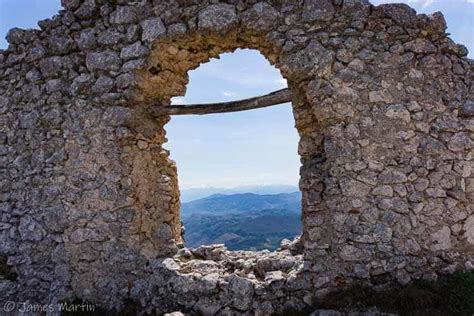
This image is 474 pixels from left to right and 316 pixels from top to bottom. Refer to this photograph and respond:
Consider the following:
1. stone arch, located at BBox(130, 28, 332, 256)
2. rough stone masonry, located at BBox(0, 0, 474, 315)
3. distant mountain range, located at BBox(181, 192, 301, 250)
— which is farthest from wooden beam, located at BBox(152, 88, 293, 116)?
distant mountain range, located at BBox(181, 192, 301, 250)

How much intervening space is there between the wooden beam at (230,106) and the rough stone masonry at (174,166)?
8.3 inches

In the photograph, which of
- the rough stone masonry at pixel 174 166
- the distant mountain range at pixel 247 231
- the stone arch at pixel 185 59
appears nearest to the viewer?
the rough stone masonry at pixel 174 166

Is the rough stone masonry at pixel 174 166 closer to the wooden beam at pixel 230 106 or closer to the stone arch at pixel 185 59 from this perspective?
the stone arch at pixel 185 59

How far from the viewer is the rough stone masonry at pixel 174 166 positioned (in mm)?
4379

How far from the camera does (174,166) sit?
5.73m

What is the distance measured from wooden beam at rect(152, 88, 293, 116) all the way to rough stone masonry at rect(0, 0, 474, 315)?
21 cm

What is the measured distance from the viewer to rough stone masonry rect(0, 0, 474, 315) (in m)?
4.38

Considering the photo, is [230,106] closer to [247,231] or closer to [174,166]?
[174,166]

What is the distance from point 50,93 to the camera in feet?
17.3

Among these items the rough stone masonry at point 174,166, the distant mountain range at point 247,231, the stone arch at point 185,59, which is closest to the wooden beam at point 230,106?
the stone arch at point 185,59

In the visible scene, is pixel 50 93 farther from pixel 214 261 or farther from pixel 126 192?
pixel 214 261

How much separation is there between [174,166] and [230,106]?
1306 millimetres

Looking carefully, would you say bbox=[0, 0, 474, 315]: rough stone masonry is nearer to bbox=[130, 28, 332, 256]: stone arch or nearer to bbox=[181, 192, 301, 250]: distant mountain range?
bbox=[130, 28, 332, 256]: stone arch

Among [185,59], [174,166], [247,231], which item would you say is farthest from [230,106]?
[247,231]
